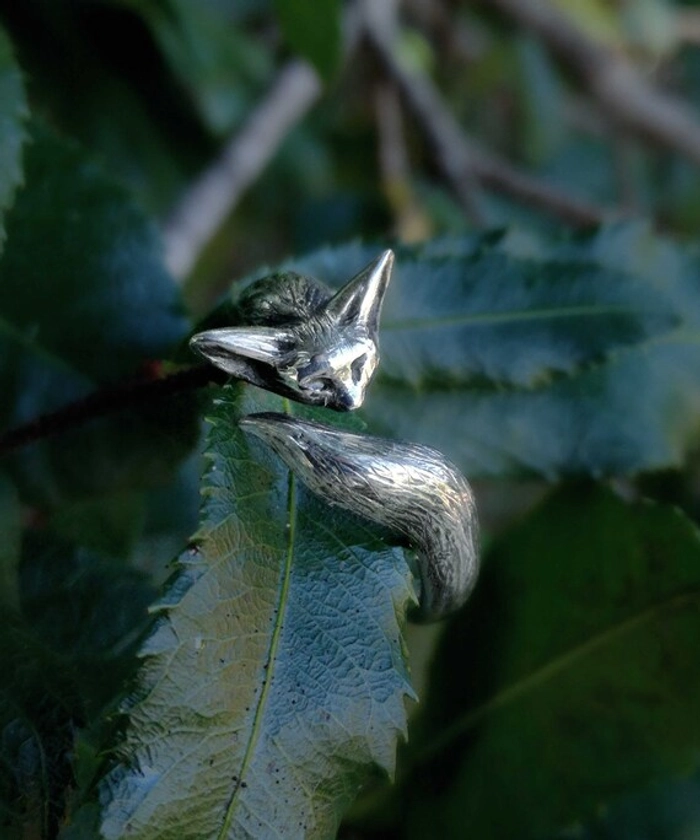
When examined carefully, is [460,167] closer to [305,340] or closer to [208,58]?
[208,58]

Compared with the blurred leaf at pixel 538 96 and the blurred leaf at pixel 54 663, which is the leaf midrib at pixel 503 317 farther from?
the blurred leaf at pixel 538 96

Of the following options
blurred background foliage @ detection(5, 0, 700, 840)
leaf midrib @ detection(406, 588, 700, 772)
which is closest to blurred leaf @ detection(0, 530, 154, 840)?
blurred background foliage @ detection(5, 0, 700, 840)

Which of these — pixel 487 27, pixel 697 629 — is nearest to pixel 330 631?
pixel 697 629

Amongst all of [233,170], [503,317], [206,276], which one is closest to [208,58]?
[233,170]

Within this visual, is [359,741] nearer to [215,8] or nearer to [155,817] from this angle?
[155,817]

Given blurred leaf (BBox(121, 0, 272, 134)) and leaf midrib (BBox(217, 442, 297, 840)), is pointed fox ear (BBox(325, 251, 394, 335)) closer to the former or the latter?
leaf midrib (BBox(217, 442, 297, 840))

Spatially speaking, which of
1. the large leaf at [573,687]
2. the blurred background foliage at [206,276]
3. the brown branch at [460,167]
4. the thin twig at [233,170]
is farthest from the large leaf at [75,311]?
the brown branch at [460,167]
